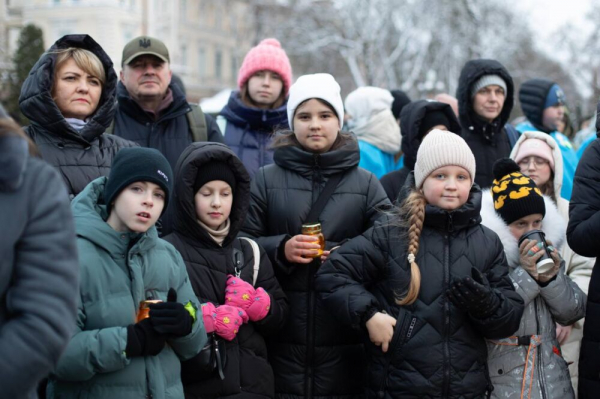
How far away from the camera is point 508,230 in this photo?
13.8ft

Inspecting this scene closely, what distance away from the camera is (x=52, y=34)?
48219 millimetres

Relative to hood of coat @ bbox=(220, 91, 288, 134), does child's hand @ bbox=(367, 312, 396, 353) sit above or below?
below

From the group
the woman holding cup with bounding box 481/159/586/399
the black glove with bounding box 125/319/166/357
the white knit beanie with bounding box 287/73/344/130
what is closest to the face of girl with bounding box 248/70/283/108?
the white knit beanie with bounding box 287/73/344/130

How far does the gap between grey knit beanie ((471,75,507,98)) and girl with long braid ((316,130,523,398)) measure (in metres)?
2.04

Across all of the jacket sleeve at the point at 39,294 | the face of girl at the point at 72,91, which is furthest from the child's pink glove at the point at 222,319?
the jacket sleeve at the point at 39,294

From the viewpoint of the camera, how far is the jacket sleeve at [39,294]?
1.99 m

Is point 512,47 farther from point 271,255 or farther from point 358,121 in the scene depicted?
point 271,255

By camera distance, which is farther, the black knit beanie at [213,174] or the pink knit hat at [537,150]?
the pink knit hat at [537,150]

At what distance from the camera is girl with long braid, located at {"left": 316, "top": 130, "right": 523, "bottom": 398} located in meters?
3.67

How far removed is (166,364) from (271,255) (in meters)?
1.10

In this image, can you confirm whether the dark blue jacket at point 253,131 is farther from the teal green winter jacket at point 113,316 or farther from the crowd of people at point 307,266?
the teal green winter jacket at point 113,316

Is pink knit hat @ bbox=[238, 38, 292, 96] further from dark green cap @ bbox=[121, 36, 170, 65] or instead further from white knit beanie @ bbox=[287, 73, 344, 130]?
white knit beanie @ bbox=[287, 73, 344, 130]

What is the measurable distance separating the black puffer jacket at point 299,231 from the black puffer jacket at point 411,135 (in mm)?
857

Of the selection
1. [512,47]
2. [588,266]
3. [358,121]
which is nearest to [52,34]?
[512,47]
